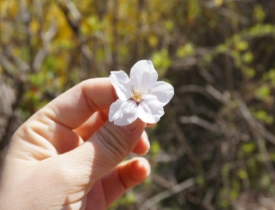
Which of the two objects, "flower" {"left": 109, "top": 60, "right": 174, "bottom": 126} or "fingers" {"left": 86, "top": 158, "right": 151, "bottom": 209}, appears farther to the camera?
"fingers" {"left": 86, "top": 158, "right": 151, "bottom": 209}

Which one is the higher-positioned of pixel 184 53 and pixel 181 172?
pixel 184 53

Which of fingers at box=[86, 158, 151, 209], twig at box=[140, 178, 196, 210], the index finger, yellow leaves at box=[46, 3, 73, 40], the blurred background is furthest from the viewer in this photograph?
yellow leaves at box=[46, 3, 73, 40]

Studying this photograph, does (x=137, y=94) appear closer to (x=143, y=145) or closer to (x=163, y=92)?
(x=163, y=92)

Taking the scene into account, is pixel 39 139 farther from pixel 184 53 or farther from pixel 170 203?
pixel 170 203

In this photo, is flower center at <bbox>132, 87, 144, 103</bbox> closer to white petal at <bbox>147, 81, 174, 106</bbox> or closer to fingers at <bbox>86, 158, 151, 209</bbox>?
white petal at <bbox>147, 81, 174, 106</bbox>

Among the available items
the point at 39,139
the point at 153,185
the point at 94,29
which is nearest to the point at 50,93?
the point at 94,29

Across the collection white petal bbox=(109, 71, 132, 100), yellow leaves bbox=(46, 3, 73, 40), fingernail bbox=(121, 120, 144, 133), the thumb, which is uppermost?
yellow leaves bbox=(46, 3, 73, 40)

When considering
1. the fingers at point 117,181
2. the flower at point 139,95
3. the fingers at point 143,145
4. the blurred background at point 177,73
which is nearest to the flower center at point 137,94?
the flower at point 139,95

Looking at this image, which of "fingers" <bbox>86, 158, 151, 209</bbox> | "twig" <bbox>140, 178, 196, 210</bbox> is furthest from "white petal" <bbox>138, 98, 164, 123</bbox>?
"twig" <bbox>140, 178, 196, 210</bbox>
